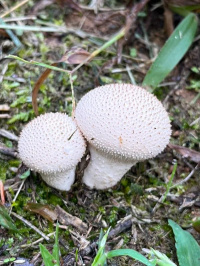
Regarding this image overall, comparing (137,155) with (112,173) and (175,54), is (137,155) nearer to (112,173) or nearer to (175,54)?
(112,173)

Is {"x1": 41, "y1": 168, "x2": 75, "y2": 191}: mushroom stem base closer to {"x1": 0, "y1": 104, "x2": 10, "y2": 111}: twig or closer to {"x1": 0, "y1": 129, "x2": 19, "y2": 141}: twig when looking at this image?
{"x1": 0, "y1": 129, "x2": 19, "y2": 141}: twig

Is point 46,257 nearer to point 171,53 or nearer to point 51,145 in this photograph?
point 51,145

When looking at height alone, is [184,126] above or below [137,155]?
below

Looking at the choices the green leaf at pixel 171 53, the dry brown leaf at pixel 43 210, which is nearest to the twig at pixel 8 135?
Result: the dry brown leaf at pixel 43 210

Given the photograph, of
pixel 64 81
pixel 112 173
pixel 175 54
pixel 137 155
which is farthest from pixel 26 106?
Result: pixel 175 54

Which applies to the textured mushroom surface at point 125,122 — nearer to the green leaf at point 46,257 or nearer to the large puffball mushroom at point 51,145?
the large puffball mushroom at point 51,145

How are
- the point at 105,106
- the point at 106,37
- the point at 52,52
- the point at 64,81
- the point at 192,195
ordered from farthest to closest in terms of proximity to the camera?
the point at 106,37 → the point at 52,52 → the point at 64,81 → the point at 192,195 → the point at 105,106
